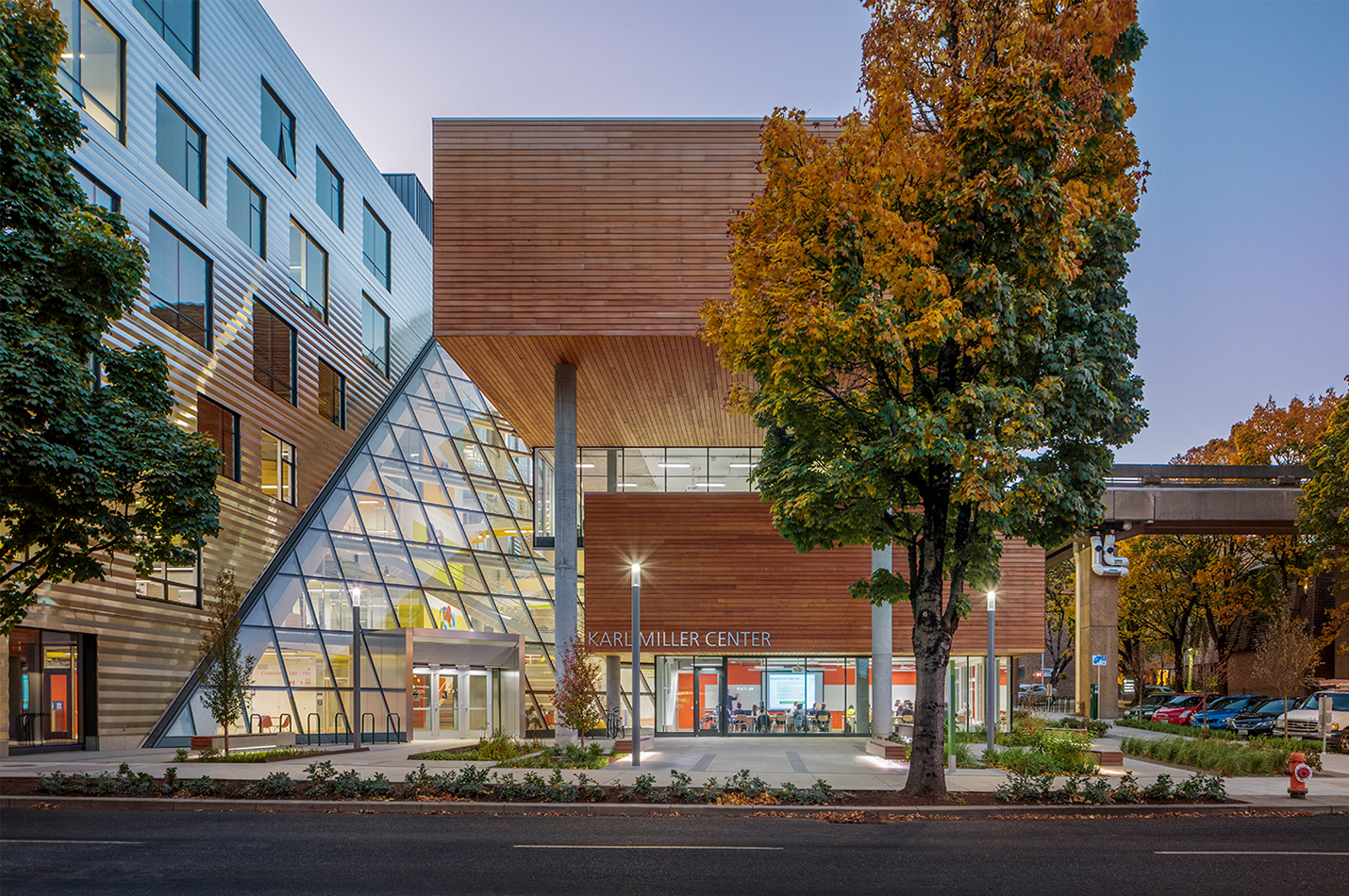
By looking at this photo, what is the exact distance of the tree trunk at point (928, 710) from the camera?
1587cm

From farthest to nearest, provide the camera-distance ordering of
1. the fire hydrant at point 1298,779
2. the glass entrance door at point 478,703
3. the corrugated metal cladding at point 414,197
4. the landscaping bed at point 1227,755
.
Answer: the corrugated metal cladding at point 414,197 → the glass entrance door at point 478,703 → the landscaping bed at point 1227,755 → the fire hydrant at point 1298,779

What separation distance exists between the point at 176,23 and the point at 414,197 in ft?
82.7

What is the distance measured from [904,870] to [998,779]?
8.85 meters

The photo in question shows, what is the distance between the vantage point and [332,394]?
3884 cm

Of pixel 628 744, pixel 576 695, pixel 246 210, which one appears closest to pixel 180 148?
pixel 246 210

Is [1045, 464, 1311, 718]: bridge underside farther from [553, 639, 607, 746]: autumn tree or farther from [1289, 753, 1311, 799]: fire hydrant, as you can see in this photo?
[1289, 753, 1311, 799]: fire hydrant

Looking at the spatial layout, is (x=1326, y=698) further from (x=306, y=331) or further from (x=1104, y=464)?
(x=306, y=331)

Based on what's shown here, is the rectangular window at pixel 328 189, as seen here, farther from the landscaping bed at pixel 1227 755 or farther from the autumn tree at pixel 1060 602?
the autumn tree at pixel 1060 602

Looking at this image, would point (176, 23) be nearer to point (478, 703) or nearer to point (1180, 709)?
point (478, 703)

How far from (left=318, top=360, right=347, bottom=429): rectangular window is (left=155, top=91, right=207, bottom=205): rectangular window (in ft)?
28.2

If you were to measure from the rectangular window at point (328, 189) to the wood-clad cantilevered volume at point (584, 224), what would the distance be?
16.5 meters

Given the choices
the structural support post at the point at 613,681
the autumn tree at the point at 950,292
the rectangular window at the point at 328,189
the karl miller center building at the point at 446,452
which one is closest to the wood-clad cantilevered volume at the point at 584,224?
the karl miller center building at the point at 446,452

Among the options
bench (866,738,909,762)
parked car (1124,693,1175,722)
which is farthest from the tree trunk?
parked car (1124,693,1175,722)

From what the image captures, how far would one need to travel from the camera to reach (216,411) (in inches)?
1212
